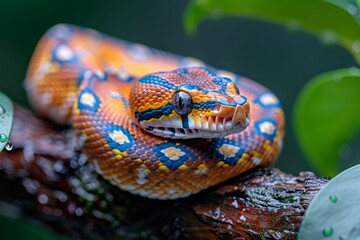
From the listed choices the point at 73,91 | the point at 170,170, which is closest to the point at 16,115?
the point at 73,91

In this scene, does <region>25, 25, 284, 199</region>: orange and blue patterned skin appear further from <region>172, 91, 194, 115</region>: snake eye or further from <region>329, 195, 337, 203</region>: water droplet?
<region>329, 195, 337, 203</region>: water droplet

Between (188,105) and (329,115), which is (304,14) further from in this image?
(188,105)

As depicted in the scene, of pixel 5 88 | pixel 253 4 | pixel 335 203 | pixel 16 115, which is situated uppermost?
pixel 253 4

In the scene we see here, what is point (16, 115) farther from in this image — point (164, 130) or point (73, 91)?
point (164, 130)

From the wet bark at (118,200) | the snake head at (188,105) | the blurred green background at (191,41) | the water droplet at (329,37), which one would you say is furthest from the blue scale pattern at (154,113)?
the blurred green background at (191,41)

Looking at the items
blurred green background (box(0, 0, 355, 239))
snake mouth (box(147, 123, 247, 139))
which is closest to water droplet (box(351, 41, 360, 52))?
snake mouth (box(147, 123, 247, 139))

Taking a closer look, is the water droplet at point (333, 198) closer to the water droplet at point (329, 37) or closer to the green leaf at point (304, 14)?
the green leaf at point (304, 14)
